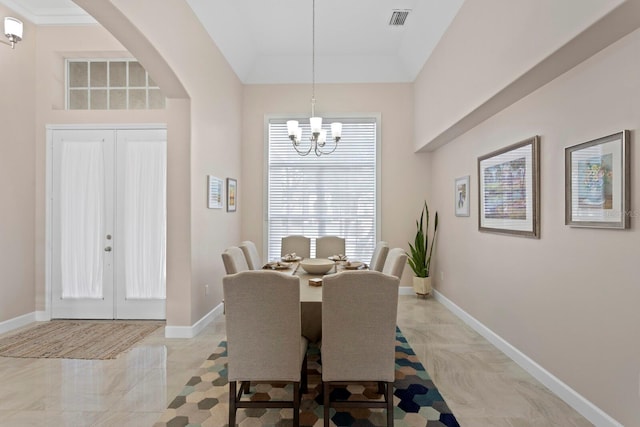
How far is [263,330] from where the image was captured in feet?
6.31

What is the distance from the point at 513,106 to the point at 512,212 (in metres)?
0.97

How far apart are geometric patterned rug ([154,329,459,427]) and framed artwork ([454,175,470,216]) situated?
2134 millimetres

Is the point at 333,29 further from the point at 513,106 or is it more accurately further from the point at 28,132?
the point at 28,132

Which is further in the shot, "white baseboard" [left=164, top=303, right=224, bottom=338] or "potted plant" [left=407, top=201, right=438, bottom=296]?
"potted plant" [left=407, top=201, right=438, bottom=296]

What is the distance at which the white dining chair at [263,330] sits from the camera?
6.15ft

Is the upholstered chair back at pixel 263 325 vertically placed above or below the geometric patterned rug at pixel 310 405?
above

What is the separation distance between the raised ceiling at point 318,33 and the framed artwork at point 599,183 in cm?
233

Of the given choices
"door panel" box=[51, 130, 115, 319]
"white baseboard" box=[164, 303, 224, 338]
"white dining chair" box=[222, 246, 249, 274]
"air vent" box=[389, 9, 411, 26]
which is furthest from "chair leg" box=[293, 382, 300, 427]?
"air vent" box=[389, 9, 411, 26]

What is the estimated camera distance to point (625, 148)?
188 cm

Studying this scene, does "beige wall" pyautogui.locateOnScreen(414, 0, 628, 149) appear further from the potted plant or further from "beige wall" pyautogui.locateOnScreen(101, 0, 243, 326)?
"beige wall" pyautogui.locateOnScreen(101, 0, 243, 326)

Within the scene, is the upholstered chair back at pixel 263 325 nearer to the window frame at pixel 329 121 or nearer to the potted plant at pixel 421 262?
the potted plant at pixel 421 262

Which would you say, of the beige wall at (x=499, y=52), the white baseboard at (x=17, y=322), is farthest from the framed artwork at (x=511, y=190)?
the white baseboard at (x=17, y=322)

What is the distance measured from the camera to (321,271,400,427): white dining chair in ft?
6.14

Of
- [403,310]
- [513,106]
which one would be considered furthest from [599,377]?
[403,310]
